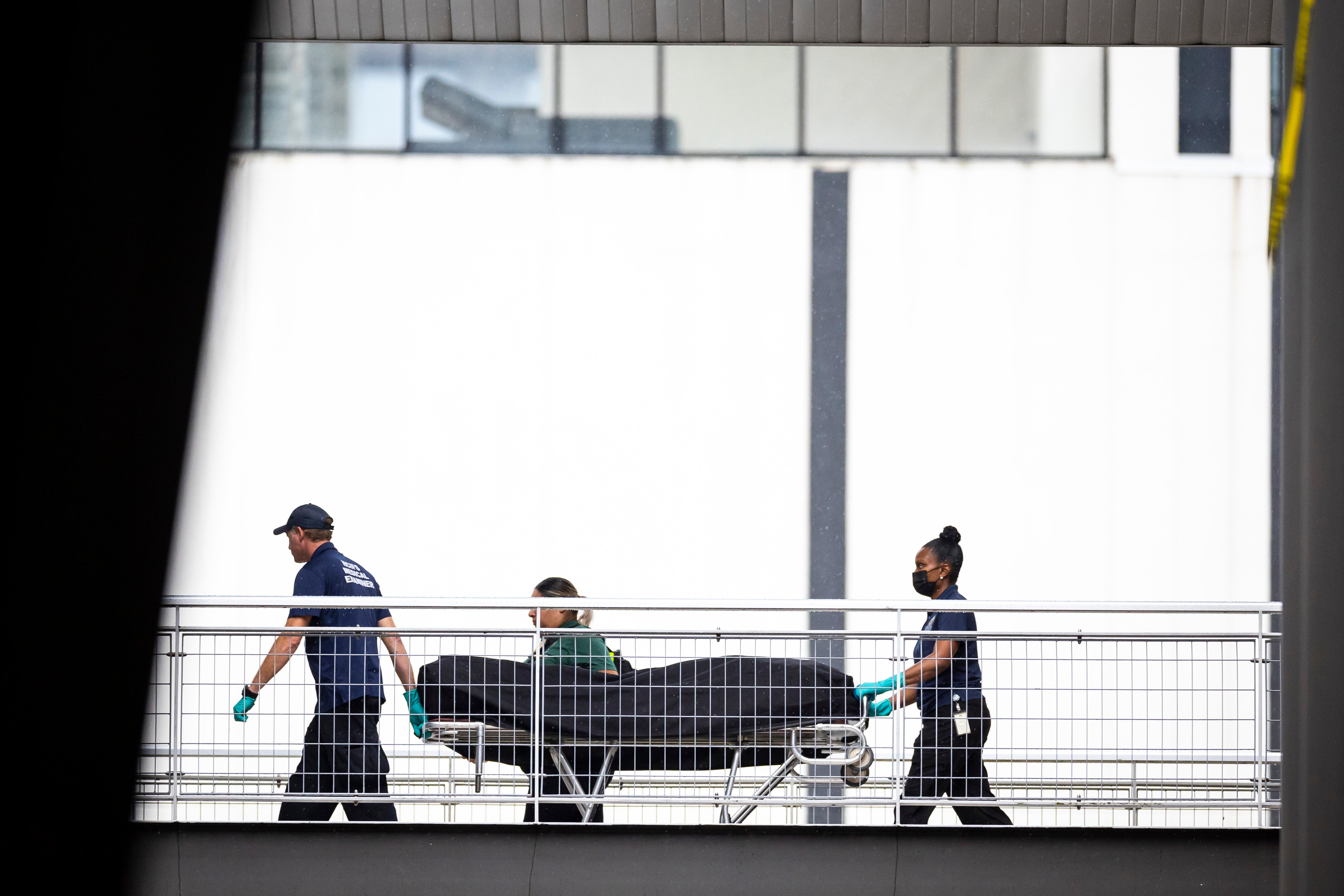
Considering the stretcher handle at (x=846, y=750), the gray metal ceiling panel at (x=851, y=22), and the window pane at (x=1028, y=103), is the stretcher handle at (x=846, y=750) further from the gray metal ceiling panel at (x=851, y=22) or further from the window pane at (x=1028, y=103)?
the window pane at (x=1028, y=103)

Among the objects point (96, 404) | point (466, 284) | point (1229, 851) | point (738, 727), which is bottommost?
point (1229, 851)

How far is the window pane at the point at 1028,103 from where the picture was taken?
11.2m

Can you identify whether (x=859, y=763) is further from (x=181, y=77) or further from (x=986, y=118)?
(x=986, y=118)

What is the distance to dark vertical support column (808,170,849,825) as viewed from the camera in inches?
448

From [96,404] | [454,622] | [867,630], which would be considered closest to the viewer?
[96,404]

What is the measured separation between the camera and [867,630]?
19.2 ft

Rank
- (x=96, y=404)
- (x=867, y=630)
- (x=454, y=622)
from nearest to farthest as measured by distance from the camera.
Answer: (x=96, y=404) < (x=867, y=630) < (x=454, y=622)

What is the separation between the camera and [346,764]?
20.1ft

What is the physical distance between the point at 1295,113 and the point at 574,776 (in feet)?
15.1

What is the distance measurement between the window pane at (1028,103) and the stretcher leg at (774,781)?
687cm

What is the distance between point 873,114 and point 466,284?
11.9 ft

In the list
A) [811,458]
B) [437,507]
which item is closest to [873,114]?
[811,458]

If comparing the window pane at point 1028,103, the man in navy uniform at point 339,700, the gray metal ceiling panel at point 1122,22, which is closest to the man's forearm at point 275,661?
the man in navy uniform at point 339,700

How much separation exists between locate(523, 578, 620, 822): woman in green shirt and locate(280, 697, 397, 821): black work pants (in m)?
0.67
